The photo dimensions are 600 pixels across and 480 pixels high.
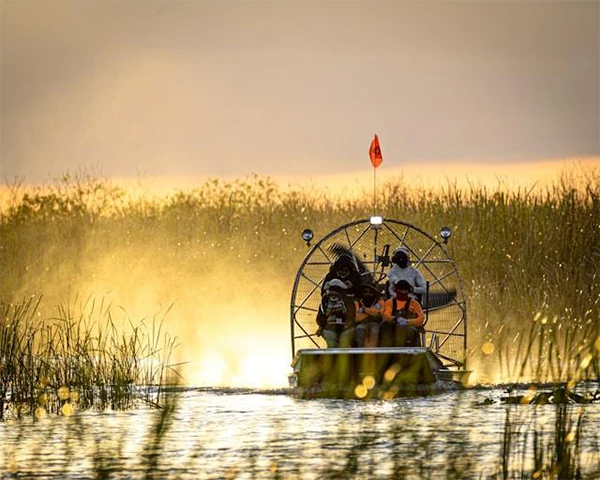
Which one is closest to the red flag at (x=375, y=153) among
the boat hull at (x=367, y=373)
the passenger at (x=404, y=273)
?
the passenger at (x=404, y=273)

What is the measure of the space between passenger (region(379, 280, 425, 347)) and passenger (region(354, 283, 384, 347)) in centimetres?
8

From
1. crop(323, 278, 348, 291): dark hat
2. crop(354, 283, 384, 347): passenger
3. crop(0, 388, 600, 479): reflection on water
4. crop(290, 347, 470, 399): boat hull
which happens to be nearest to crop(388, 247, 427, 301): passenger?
crop(354, 283, 384, 347): passenger

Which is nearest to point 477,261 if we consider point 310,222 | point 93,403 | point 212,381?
point 310,222

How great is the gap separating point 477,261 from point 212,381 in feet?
30.1

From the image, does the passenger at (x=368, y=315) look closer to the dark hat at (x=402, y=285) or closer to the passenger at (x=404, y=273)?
the dark hat at (x=402, y=285)

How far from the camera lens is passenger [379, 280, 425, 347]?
17.9 meters

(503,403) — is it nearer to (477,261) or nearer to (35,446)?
(35,446)

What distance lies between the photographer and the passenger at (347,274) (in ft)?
59.3

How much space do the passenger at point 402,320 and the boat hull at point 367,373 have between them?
523 mm

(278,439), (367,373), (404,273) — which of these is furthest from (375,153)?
(278,439)

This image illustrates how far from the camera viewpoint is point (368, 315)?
711 inches

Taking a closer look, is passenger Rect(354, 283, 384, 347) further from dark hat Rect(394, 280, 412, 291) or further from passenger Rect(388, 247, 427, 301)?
passenger Rect(388, 247, 427, 301)

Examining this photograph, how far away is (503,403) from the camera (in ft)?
53.1

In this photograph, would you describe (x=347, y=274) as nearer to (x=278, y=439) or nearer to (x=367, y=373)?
(x=367, y=373)
